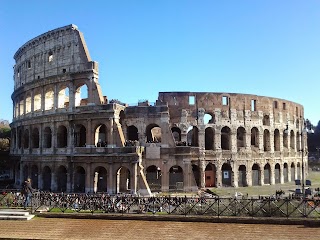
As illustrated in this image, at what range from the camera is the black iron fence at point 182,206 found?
58.5 ft

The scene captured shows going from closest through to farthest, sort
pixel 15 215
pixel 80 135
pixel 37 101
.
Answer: pixel 15 215 → pixel 80 135 → pixel 37 101

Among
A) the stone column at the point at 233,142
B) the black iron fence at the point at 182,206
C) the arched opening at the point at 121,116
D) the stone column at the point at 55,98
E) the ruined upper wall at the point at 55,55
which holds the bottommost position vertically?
the black iron fence at the point at 182,206

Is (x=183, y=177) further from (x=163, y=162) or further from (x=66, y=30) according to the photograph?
(x=66, y=30)

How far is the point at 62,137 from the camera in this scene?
36188 millimetres

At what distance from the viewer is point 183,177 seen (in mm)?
33281

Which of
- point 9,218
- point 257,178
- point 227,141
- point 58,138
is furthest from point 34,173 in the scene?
point 257,178

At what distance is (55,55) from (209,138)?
19042 mm

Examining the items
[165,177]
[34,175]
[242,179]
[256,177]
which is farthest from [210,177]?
[34,175]

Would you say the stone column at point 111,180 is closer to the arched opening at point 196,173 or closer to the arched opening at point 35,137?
the arched opening at point 196,173

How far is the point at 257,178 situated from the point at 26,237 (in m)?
28.6

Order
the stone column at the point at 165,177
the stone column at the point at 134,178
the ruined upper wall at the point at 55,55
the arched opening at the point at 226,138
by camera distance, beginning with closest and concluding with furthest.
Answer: the stone column at the point at 134,178
the stone column at the point at 165,177
the ruined upper wall at the point at 55,55
the arched opening at the point at 226,138

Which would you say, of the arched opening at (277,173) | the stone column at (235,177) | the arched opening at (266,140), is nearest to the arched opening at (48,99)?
the stone column at (235,177)

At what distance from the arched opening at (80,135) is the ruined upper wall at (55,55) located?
5714 millimetres

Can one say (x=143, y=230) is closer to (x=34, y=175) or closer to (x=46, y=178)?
(x=46, y=178)
